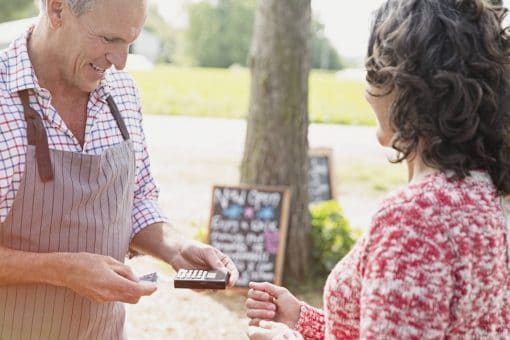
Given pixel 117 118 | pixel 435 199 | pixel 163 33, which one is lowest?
pixel 435 199

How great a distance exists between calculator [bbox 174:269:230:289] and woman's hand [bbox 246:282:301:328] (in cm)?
13

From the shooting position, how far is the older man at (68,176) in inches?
79.7

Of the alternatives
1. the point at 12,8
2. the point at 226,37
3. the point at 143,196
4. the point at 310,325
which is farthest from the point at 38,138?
the point at 226,37

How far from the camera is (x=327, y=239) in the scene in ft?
19.7

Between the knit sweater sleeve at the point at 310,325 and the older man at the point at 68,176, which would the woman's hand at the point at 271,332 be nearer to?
the knit sweater sleeve at the point at 310,325

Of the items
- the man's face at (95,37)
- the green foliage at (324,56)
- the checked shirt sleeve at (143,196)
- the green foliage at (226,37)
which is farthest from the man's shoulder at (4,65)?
the green foliage at (226,37)

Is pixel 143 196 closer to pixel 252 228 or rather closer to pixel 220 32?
pixel 252 228

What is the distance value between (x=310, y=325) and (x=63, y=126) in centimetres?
84

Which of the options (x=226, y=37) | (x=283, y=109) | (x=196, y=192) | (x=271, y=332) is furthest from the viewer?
(x=226, y=37)

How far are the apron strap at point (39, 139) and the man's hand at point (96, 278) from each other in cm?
22

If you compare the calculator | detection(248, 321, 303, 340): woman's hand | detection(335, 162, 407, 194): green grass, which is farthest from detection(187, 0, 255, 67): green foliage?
detection(248, 321, 303, 340): woman's hand

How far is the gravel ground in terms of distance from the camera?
Answer: 5199 millimetres

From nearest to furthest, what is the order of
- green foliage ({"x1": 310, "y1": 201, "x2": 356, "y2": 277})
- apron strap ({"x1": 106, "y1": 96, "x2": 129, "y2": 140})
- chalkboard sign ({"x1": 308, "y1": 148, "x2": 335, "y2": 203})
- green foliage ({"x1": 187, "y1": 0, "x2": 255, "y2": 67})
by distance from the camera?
apron strap ({"x1": 106, "y1": 96, "x2": 129, "y2": 140}), green foliage ({"x1": 310, "y1": 201, "x2": 356, "y2": 277}), chalkboard sign ({"x1": 308, "y1": 148, "x2": 335, "y2": 203}), green foliage ({"x1": 187, "y1": 0, "x2": 255, "y2": 67})

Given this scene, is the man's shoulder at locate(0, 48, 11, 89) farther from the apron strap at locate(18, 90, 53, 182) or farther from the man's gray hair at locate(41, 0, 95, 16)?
the man's gray hair at locate(41, 0, 95, 16)
